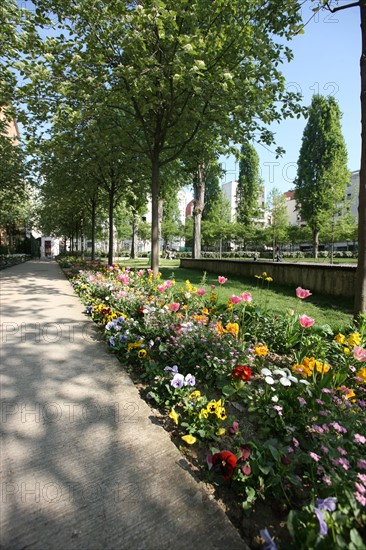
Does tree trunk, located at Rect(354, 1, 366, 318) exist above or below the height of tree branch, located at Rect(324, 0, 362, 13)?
below

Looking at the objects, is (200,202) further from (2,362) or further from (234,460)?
(234,460)

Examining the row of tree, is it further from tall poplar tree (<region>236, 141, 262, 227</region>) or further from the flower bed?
tall poplar tree (<region>236, 141, 262, 227</region>)

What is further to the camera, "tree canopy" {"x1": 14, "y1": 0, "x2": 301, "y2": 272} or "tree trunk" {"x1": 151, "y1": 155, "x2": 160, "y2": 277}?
"tree trunk" {"x1": 151, "y1": 155, "x2": 160, "y2": 277}

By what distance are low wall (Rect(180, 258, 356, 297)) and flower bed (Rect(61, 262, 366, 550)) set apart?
3.97 metres

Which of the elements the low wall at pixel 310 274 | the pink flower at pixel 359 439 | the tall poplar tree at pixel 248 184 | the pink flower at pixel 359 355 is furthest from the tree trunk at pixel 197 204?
the tall poplar tree at pixel 248 184

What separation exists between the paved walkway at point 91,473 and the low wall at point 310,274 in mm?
6659

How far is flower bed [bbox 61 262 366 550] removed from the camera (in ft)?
4.83

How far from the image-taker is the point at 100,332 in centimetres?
478

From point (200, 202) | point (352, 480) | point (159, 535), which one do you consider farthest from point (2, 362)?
point (200, 202)

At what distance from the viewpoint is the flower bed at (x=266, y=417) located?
1.47 meters

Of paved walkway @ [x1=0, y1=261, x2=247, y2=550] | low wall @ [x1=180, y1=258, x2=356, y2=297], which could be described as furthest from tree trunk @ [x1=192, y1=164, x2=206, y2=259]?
paved walkway @ [x1=0, y1=261, x2=247, y2=550]

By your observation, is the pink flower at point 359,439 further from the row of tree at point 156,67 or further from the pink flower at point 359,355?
the row of tree at point 156,67

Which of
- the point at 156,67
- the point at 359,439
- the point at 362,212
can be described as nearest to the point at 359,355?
the point at 359,439

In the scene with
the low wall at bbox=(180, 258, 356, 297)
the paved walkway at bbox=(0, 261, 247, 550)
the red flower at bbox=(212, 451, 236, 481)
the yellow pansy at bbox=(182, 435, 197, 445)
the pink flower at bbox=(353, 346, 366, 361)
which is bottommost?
the paved walkway at bbox=(0, 261, 247, 550)
